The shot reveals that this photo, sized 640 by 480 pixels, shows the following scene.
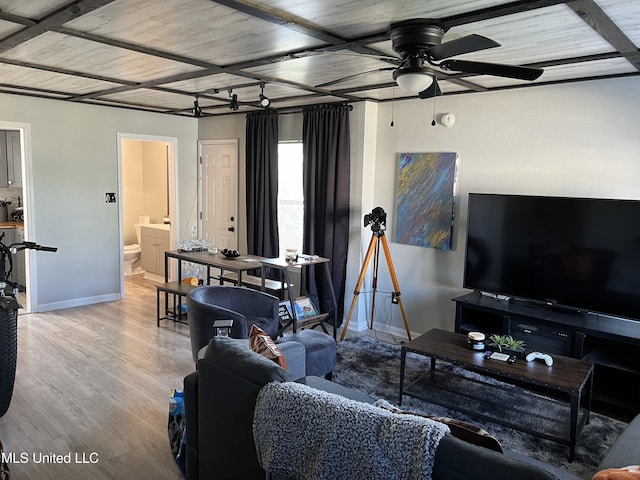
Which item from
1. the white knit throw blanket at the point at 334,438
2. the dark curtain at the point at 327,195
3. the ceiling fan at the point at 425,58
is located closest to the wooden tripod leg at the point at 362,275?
the dark curtain at the point at 327,195

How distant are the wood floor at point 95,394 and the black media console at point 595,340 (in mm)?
2625

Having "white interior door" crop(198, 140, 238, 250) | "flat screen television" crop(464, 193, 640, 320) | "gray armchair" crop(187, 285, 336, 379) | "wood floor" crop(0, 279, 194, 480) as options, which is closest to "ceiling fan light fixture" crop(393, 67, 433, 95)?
"gray armchair" crop(187, 285, 336, 379)

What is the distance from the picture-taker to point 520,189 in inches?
172

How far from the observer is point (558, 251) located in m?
3.88

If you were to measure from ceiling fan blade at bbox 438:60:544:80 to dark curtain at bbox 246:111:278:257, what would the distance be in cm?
369

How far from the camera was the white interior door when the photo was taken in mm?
6668

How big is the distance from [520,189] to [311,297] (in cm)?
242

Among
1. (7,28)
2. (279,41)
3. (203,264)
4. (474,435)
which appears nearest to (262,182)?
(203,264)

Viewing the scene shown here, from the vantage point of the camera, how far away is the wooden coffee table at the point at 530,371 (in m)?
2.93

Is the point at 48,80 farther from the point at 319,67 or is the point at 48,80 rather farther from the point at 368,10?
the point at 368,10

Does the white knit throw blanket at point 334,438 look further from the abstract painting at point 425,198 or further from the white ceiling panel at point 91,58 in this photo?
the abstract painting at point 425,198

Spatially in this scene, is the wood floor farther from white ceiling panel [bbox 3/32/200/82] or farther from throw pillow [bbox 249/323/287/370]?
white ceiling panel [bbox 3/32/200/82]

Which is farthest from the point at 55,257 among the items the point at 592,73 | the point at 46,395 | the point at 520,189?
the point at 592,73

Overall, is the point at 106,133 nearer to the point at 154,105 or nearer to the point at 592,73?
the point at 154,105
